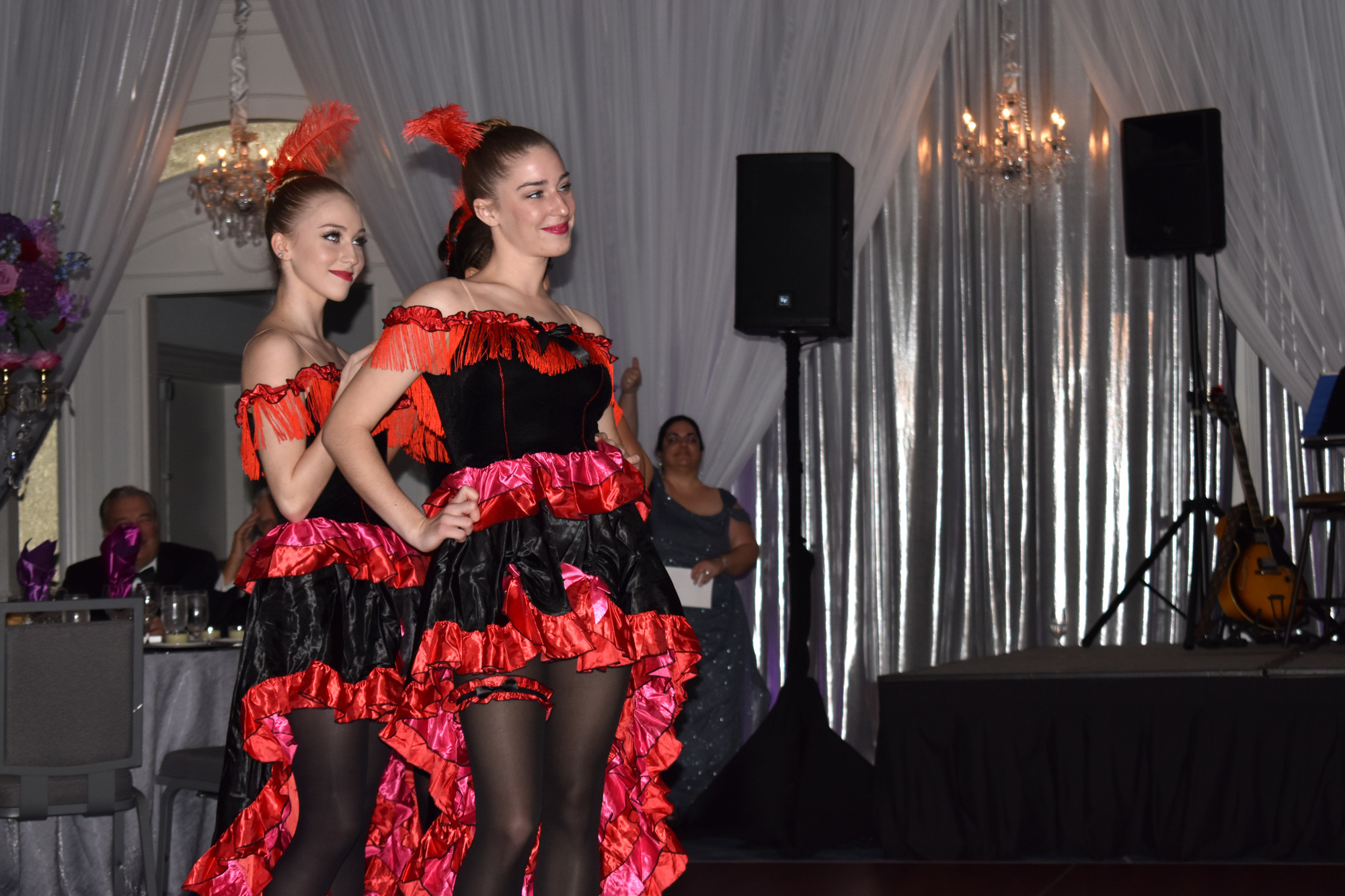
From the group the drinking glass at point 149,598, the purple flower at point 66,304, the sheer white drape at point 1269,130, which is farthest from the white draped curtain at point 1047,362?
the purple flower at point 66,304

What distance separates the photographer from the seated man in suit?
4422 mm

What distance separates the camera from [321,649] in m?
2.05

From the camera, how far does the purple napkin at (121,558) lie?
3193mm

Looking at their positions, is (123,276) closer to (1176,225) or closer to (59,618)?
(59,618)

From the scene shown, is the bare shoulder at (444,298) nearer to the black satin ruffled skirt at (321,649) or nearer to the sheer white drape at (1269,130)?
the black satin ruffled skirt at (321,649)

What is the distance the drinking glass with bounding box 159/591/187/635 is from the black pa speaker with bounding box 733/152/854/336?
2.00m

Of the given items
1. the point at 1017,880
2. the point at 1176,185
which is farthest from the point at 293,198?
the point at 1176,185

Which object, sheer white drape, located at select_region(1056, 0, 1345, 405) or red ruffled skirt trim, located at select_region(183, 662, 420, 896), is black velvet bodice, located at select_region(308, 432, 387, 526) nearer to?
red ruffled skirt trim, located at select_region(183, 662, 420, 896)

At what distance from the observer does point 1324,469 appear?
499 centimetres

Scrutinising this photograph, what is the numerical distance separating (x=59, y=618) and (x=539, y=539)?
1805 millimetres

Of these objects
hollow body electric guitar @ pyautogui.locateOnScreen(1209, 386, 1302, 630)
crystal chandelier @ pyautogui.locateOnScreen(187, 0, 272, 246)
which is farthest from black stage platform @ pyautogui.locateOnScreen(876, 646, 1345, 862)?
crystal chandelier @ pyautogui.locateOnScreen(187, 0, 272, 246)

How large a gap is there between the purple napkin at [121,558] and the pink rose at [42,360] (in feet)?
1.38

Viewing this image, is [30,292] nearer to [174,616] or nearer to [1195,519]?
[174,616]

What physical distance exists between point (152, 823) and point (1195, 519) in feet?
11.1
